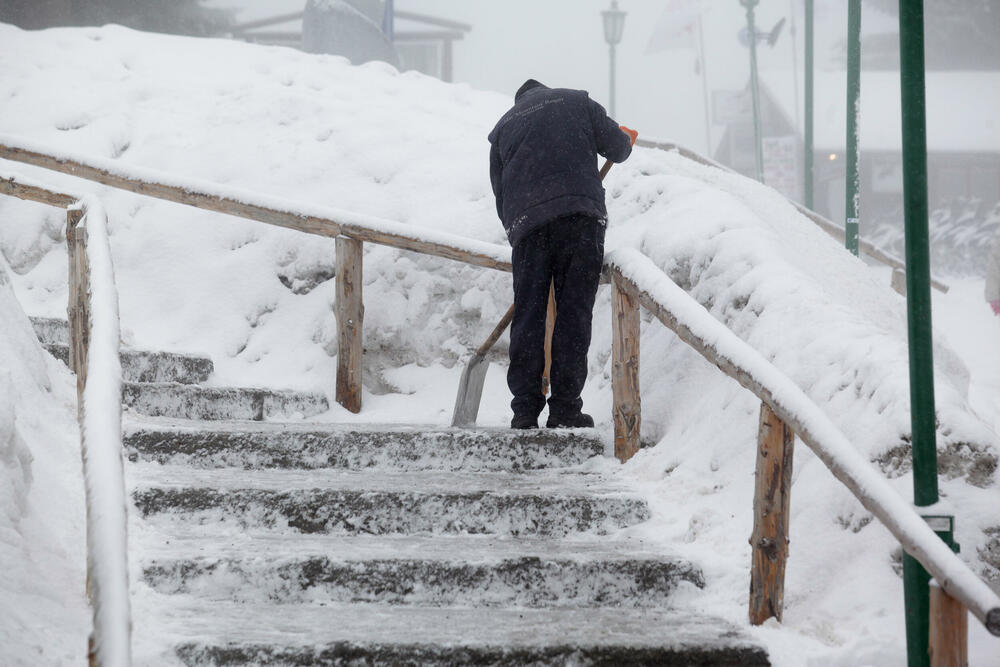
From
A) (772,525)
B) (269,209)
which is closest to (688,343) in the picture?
(772,525)

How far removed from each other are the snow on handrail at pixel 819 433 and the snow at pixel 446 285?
0.07 metres

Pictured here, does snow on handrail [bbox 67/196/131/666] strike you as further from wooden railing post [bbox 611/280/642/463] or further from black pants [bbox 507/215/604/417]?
wooden railing post [bbox 611/280/642/463]

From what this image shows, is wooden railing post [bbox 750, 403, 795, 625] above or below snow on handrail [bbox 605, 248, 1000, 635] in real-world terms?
below

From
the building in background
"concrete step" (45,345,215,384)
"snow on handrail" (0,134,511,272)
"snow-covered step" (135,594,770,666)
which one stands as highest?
the building in background

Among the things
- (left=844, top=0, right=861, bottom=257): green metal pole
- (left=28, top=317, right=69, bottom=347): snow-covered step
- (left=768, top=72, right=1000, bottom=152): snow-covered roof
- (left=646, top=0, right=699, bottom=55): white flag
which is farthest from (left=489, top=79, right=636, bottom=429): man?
(left=646, top=0, right=699, bottom=55): white flag

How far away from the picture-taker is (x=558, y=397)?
14.9ft

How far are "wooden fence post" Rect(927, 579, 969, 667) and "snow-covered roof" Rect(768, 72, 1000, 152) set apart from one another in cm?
2474

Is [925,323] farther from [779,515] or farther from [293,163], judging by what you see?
[293,163]

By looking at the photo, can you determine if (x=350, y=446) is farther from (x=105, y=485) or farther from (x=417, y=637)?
(x=105, y=485)

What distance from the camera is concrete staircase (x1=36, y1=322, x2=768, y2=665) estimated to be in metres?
2.71

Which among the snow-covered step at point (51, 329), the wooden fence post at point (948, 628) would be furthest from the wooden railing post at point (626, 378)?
the snow-covered step at point (51, 329)

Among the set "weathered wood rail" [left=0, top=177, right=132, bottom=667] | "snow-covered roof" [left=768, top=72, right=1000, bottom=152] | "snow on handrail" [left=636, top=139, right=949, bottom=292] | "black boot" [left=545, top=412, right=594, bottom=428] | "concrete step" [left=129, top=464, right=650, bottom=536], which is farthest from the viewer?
"snow-covered roof" [left=768, top=72, right=1000, bottom=152]

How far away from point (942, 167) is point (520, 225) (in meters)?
24.9

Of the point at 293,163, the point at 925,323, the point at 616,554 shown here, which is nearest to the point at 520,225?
the point at 616,554
